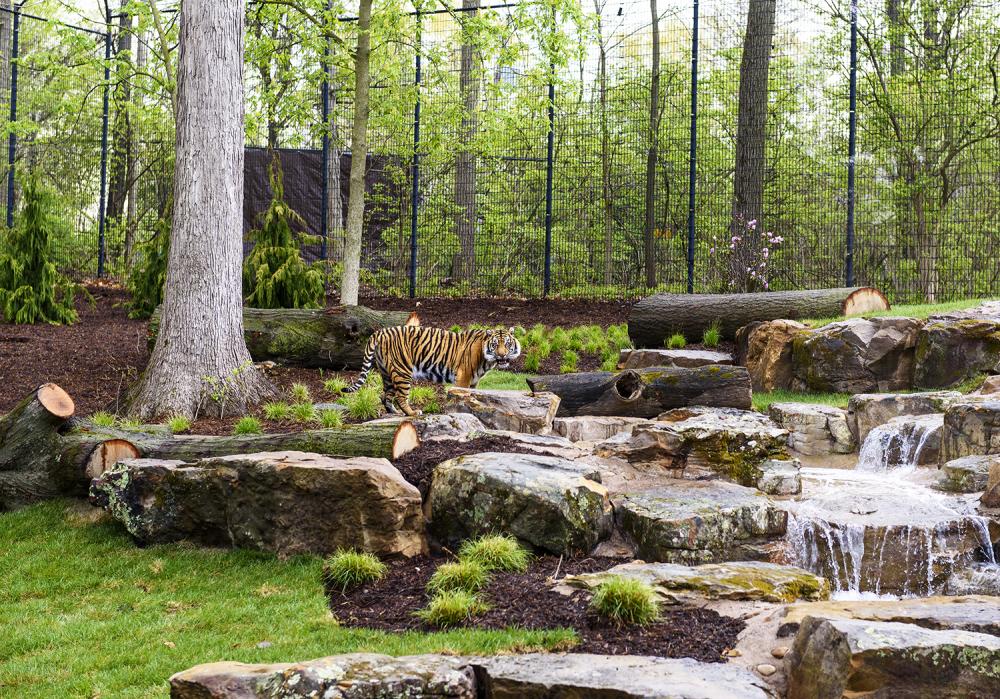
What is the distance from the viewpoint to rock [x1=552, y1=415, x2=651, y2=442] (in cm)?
999

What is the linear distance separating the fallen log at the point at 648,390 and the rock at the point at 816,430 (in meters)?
0.45

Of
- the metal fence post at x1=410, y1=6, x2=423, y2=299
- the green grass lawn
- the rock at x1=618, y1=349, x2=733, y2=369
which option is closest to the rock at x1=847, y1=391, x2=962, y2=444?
the rock at x1=618, y1=349, x2=733, y2=369

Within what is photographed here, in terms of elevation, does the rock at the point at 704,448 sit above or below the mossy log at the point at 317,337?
below

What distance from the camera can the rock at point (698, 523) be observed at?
680cm

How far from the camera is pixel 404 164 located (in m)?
19.5

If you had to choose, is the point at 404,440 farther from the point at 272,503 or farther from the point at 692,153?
the point at 692,153

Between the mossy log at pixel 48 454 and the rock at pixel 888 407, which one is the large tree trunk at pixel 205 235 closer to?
the mossy log at pixel 48 454

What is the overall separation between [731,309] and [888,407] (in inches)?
159

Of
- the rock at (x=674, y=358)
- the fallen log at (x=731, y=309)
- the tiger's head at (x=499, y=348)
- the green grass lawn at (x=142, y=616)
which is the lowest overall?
the green grass lawn at (x=142, y=616)

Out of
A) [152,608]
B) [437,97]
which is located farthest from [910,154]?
[152,608]

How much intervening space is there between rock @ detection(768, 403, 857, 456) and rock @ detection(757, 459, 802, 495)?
1590 millimetres

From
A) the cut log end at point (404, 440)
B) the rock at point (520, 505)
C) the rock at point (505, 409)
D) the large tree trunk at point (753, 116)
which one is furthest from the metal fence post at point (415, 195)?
the rock at point (520, 505)

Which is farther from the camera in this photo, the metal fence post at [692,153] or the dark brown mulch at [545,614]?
the metal fence post at [692,153]

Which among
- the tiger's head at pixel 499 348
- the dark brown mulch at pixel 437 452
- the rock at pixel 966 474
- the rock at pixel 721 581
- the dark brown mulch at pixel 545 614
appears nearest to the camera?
the dark brown mulch at pixel 545 614
